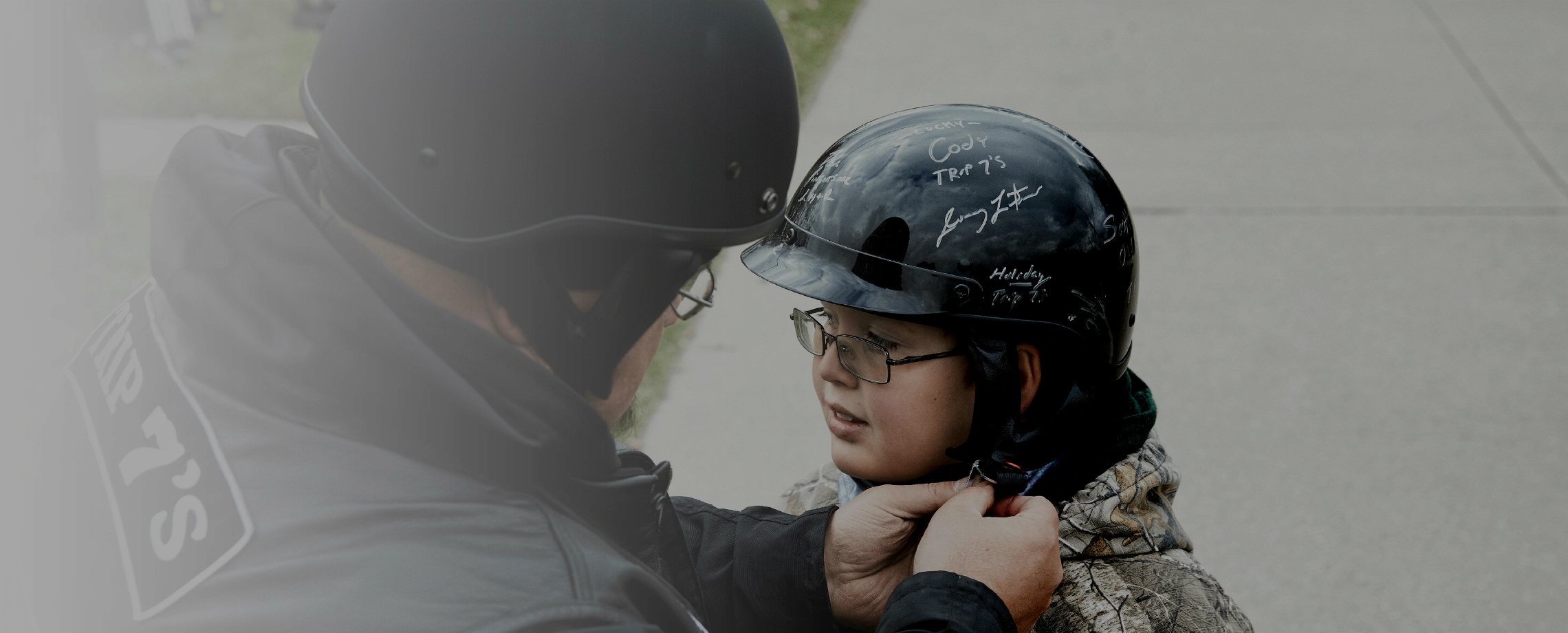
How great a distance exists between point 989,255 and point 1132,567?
0.65 m

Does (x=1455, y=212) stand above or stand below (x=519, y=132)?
below

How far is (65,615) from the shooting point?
1.44m

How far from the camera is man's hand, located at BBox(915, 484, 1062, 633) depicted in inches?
75.5

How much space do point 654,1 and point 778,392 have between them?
12.4 feet

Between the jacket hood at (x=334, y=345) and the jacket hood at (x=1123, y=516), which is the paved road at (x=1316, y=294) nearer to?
the jacket hood at (x=1123, y=516)

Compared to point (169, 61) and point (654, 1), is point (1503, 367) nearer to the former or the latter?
point (654, 1)

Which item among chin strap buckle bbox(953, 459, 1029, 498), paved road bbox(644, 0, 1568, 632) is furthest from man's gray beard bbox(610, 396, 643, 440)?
paved road bbox(644, 0, 1568, 632)

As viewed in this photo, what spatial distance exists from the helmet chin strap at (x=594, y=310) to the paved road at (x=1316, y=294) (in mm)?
2974

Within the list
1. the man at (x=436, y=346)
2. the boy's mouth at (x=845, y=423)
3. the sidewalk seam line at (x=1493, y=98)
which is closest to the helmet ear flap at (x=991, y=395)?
the boy's mouth at (x=845, y=423)

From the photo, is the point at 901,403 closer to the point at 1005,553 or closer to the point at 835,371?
the point at 835,371

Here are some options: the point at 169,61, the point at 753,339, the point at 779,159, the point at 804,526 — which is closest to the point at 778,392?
the point at 753,339

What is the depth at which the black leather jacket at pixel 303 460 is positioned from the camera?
1329mm

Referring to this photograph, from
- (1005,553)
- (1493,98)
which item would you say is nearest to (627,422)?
(1005,553)

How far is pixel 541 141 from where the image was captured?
1649 millimetres
